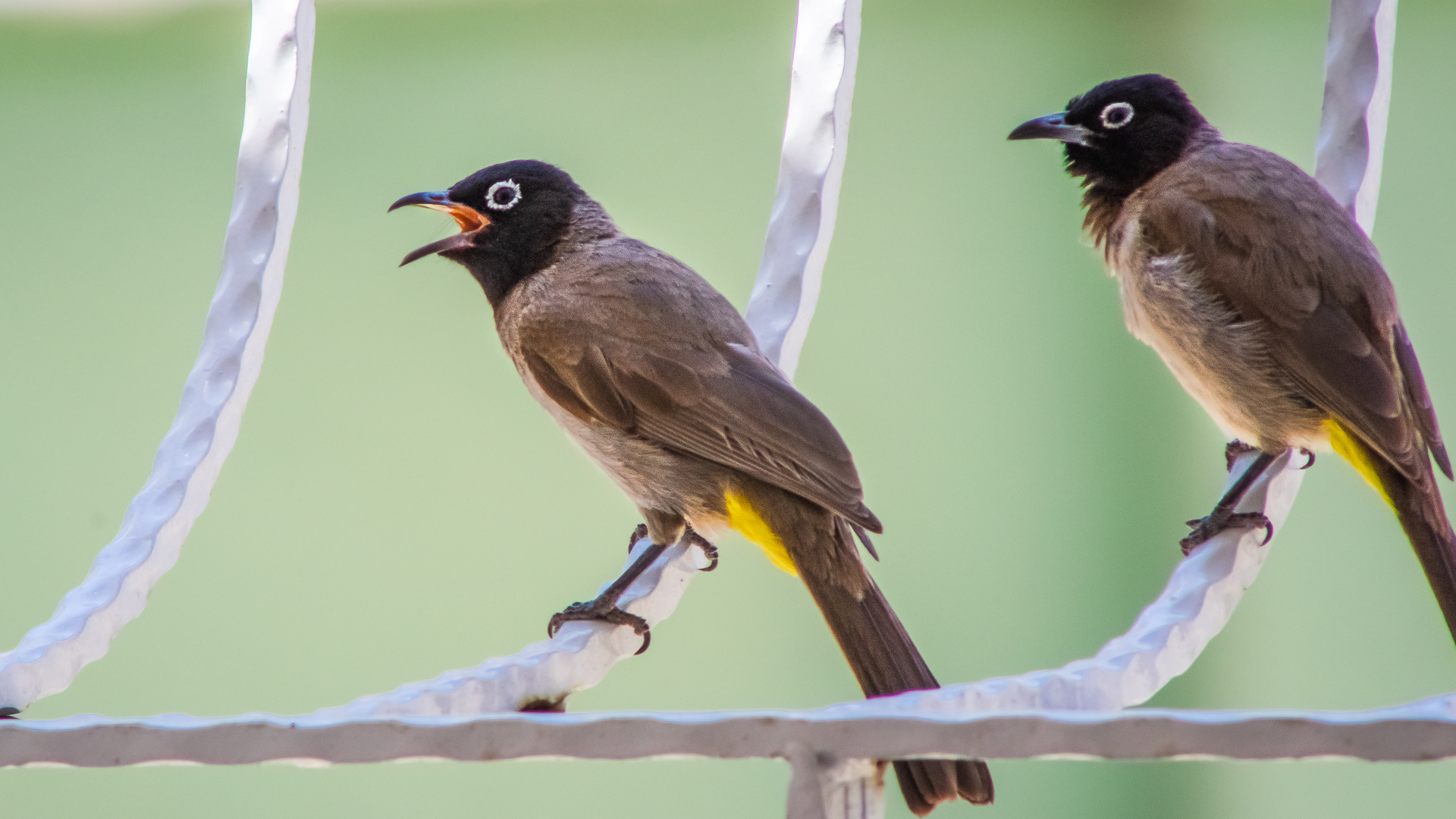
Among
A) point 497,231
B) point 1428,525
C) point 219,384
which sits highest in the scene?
point 497,231

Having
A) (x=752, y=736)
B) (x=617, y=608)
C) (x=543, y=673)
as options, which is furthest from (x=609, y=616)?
(x=752, y=736)

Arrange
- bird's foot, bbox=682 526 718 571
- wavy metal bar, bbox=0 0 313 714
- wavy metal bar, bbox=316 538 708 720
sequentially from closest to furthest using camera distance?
wavy metal bar, bbox=316 538 708 720 < wavy metal bar, bbox=0 0 313 714 < bird's foot, bbox=682 526 718 571

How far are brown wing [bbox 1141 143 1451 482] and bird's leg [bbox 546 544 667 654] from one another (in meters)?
0.67

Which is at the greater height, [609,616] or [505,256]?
[505,256]

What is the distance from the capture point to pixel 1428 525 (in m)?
1.21

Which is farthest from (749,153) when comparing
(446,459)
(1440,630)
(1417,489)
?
(1417,489)

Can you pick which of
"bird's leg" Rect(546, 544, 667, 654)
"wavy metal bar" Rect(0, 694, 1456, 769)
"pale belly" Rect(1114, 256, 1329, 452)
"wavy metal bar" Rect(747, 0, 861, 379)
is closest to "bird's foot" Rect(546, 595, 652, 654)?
"bird's leg" Rect(546, 544, 667, 654)

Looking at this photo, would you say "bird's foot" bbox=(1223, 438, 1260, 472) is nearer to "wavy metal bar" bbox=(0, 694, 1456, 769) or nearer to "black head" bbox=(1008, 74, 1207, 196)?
"black head" bbox=(1008, 74, 1207, 196)

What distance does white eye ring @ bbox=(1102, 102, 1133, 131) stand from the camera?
1590 mm

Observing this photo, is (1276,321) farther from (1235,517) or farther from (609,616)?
(609,616)

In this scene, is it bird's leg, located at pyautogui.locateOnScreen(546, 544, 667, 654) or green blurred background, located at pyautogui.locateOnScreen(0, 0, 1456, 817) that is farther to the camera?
→ green blurred background, located at pyautogui.locateOnScreen(0, 0, 1456, 817)

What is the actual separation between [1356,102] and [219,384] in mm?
1123

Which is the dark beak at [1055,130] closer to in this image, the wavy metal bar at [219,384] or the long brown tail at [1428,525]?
the long brown tail at [1428,525]

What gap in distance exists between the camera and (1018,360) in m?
3.02
